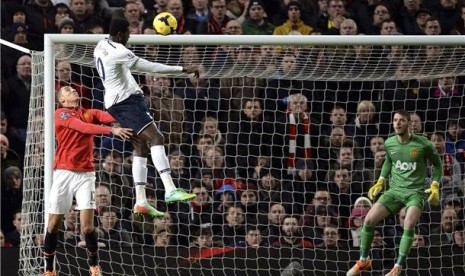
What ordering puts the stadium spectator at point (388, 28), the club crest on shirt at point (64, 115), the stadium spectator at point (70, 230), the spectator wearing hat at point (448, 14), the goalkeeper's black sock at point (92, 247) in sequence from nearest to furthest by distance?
the club crest on shirt at point (64, 115), the goalkeeper's black sock at point (92, 247), the stadium spectator at point (70, 230), the stadium spectator at point (388, 28), the spectator wearing hat at point (448, 14)

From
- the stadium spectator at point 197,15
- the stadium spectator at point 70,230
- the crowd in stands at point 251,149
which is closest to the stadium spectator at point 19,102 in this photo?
the crowd in stands at point 251,149

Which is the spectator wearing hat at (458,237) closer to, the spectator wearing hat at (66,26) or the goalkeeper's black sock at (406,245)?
the goalkeeper's black sock at (406,245)

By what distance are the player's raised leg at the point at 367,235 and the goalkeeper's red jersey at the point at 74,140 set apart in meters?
2.84

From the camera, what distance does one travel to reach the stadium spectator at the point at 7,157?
18.2 meters

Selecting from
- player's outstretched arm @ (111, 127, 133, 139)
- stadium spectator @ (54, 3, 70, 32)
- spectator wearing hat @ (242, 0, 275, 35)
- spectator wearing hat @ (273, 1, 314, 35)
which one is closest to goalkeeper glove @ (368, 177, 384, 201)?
player's outstretched arm @ (111, 127, 133, 139)

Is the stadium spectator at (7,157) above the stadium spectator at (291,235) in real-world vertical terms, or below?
above

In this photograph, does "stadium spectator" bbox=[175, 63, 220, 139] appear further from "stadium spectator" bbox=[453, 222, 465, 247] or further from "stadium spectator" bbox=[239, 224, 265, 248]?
"stadium spectator" bbox=[453, 222, 465, 247]

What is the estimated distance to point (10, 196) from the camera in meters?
18.2

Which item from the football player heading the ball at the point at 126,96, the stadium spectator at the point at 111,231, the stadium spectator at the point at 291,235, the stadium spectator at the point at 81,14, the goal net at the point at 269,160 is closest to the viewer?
the football player heading the ball at the point at 126,96

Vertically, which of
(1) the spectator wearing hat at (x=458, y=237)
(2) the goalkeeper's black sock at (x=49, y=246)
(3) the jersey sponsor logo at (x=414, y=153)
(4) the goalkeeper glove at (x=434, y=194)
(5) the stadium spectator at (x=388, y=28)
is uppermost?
(5) the stadium spectator at (x=388, y=28)

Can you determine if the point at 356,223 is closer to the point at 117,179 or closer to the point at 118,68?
the point at 117,179

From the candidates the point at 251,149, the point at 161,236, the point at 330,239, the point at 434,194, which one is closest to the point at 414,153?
the point at 434,194

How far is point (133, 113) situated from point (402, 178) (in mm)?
3190

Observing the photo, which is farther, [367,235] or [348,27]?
[348,27]
